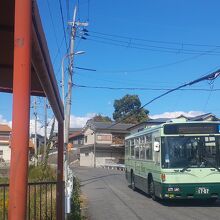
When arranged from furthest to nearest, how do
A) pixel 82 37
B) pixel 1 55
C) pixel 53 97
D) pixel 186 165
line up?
pixel 82 37, pixel 186 165, pixel 53 97, pixel 1 55

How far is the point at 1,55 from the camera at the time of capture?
235 inches

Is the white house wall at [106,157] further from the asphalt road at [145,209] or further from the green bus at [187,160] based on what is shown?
the green bus at [187,160]

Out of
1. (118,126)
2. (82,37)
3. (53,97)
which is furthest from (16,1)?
(118,126)

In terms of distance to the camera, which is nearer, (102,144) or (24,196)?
(24,196)

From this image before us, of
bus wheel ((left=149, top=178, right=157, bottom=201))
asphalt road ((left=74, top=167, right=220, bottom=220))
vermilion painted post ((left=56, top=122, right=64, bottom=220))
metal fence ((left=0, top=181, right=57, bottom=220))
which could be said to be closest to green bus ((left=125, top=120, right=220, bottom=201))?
asphalt road ((left=74, top=167, right=220, bottom=220))

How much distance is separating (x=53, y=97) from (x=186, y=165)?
12.0m

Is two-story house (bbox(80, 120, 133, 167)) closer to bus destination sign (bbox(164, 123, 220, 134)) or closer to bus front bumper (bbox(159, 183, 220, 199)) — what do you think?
bus destination sign (bbox(164, 123, 220, 134))

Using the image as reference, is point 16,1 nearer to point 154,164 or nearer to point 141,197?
point 154,164

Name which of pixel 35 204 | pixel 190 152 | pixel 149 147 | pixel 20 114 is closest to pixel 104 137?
pixel 149 147

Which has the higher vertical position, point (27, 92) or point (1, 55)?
point (1, 55)

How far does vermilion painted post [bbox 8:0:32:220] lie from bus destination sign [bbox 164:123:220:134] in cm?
1474

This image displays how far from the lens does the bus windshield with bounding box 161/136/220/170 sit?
17869mm

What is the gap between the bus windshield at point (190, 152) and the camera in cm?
1787

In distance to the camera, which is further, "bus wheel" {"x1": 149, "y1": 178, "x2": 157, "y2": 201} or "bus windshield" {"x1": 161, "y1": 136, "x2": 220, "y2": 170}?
"bus wheel" {"x1": 149, "y1": 178, "x2": 157, "y2": 201}
